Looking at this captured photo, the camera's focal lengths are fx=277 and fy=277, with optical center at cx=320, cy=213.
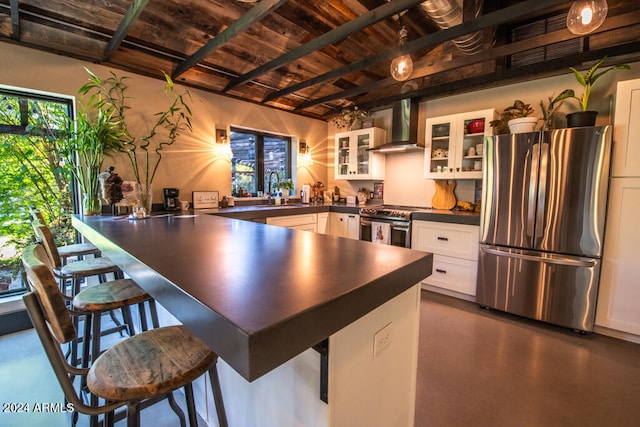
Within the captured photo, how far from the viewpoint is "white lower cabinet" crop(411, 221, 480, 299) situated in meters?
3.06

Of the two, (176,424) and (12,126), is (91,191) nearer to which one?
(12,126)

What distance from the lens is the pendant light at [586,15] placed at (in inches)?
61.2

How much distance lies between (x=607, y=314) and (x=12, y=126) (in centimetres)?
535

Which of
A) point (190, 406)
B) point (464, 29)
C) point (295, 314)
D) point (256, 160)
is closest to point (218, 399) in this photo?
point (190, 406)

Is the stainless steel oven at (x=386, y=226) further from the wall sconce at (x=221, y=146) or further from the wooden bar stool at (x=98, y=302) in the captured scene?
the wooden bar stool at (x=98, y=302)

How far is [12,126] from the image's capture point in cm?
240

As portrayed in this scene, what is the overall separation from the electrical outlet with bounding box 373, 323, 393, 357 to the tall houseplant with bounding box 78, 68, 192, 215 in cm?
229

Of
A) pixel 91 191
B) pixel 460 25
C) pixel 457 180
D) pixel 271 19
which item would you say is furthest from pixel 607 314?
pixel 91 191

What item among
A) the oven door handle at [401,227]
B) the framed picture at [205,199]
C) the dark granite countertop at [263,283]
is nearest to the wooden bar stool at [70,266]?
the dark granite countertop at [263,283]

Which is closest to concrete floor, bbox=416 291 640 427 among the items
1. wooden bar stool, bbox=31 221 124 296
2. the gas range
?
the gas range

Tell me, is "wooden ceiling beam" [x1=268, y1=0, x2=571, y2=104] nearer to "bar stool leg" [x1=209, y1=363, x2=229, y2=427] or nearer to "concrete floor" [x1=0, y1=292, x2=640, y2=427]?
"concrete floor" [x1=0, y1=292, x2=640, y2=427]

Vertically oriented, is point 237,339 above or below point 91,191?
below

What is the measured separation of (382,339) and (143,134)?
10.7 ft

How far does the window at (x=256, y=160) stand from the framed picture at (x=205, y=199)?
0.43 metres
